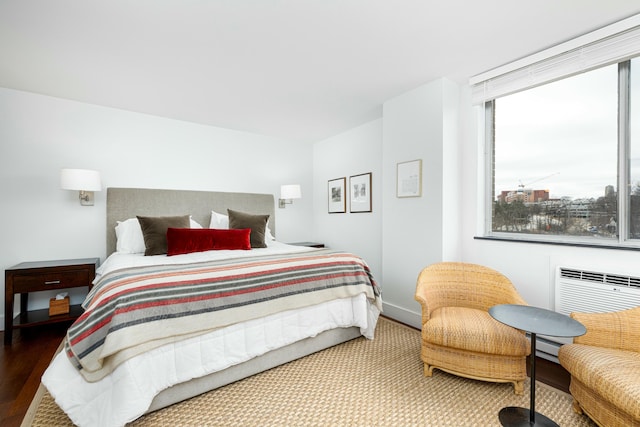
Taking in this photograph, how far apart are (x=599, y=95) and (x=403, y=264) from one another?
217 cm

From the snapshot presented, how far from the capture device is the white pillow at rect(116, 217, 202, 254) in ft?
10.4

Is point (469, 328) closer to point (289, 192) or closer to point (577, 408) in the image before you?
point (577, 408)

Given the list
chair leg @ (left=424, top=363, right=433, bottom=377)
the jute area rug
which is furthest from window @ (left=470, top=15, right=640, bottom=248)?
chair leg @ (left=424, top=363, right=433, bottom=377)

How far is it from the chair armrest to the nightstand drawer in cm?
414

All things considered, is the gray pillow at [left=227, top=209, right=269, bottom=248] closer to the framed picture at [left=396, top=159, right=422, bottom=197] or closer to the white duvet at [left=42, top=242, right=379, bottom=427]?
the white duvet at [left=42, top=242, right=379, bottom=427]

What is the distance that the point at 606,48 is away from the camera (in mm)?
2059

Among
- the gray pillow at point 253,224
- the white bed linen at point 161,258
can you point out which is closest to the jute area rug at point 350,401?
the white bed linen at point 161,258

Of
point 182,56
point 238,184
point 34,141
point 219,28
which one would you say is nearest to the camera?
point 219,28

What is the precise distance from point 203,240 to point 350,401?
2153 mm

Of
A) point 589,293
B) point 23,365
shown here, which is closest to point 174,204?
point 23,365

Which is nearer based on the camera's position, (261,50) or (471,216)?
(261,50)

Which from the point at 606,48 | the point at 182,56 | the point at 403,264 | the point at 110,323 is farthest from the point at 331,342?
the point at 606,48

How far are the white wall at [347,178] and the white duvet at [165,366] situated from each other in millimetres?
1804

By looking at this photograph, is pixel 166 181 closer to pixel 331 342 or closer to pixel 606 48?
pixel 331 342
